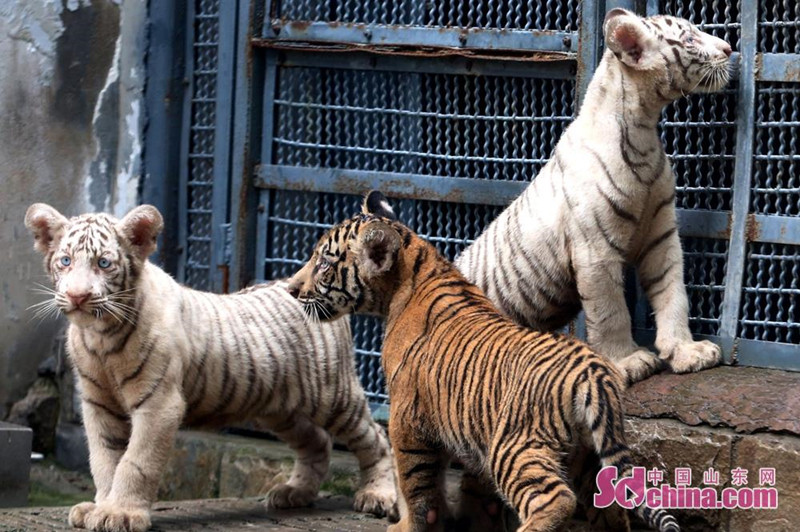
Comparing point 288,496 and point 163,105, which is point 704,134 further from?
point 163,105

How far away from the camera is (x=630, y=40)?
534 cm

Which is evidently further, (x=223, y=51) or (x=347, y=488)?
(x=223, y=51)

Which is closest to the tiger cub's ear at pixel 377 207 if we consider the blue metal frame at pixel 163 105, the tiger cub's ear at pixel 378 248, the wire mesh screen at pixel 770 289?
the tiger cub's ear at pixel 378 248

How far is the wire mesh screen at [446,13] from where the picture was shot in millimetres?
6309

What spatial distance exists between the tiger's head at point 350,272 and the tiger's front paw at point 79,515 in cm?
113

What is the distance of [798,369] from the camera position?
5.52 m

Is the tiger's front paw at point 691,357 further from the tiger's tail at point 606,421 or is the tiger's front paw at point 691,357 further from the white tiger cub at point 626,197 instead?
the tiger's tail at point 606,421

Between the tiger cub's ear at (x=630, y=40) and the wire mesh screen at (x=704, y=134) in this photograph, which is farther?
the wire mesh screen at (x=704, y=134)

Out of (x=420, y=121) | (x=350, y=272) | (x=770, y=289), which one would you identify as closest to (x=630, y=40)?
(x=770, y=289)

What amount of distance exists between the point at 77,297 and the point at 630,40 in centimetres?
227

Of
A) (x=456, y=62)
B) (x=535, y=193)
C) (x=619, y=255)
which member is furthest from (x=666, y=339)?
(x=456, y=62)

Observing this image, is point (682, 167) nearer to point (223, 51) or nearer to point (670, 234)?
point (670, 234)

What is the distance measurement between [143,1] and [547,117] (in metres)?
2.35

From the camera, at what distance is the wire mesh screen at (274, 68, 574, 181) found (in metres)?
6.33
